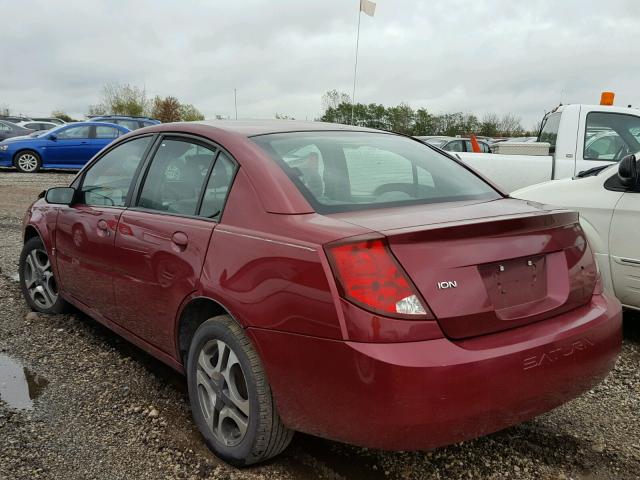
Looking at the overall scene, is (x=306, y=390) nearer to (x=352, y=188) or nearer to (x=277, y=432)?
(x=277, y=432)

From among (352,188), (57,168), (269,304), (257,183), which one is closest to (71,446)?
(269,304)

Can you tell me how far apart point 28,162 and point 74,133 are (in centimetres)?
174

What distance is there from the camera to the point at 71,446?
2.69 metres

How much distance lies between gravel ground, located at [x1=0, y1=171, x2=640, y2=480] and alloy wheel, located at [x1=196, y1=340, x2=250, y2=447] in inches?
5.9

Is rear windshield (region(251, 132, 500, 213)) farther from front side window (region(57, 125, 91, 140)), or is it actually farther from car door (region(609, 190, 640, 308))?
front side window (region(57, 125, 91, 140))

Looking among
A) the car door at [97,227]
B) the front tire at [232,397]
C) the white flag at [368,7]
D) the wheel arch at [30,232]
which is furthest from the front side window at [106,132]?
the front tire at [232,397]

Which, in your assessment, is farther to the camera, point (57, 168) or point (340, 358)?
point (57, 168)

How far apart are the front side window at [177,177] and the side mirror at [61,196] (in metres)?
0.92

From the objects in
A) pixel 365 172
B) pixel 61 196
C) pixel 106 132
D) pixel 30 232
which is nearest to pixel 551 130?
pixel 365 172

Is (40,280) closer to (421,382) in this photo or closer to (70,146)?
(421,382)

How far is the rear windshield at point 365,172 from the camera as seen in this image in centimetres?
252

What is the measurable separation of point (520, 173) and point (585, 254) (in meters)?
4.17

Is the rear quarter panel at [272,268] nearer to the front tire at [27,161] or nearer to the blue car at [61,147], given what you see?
the blue car at [61,147]

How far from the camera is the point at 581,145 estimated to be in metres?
6.35
